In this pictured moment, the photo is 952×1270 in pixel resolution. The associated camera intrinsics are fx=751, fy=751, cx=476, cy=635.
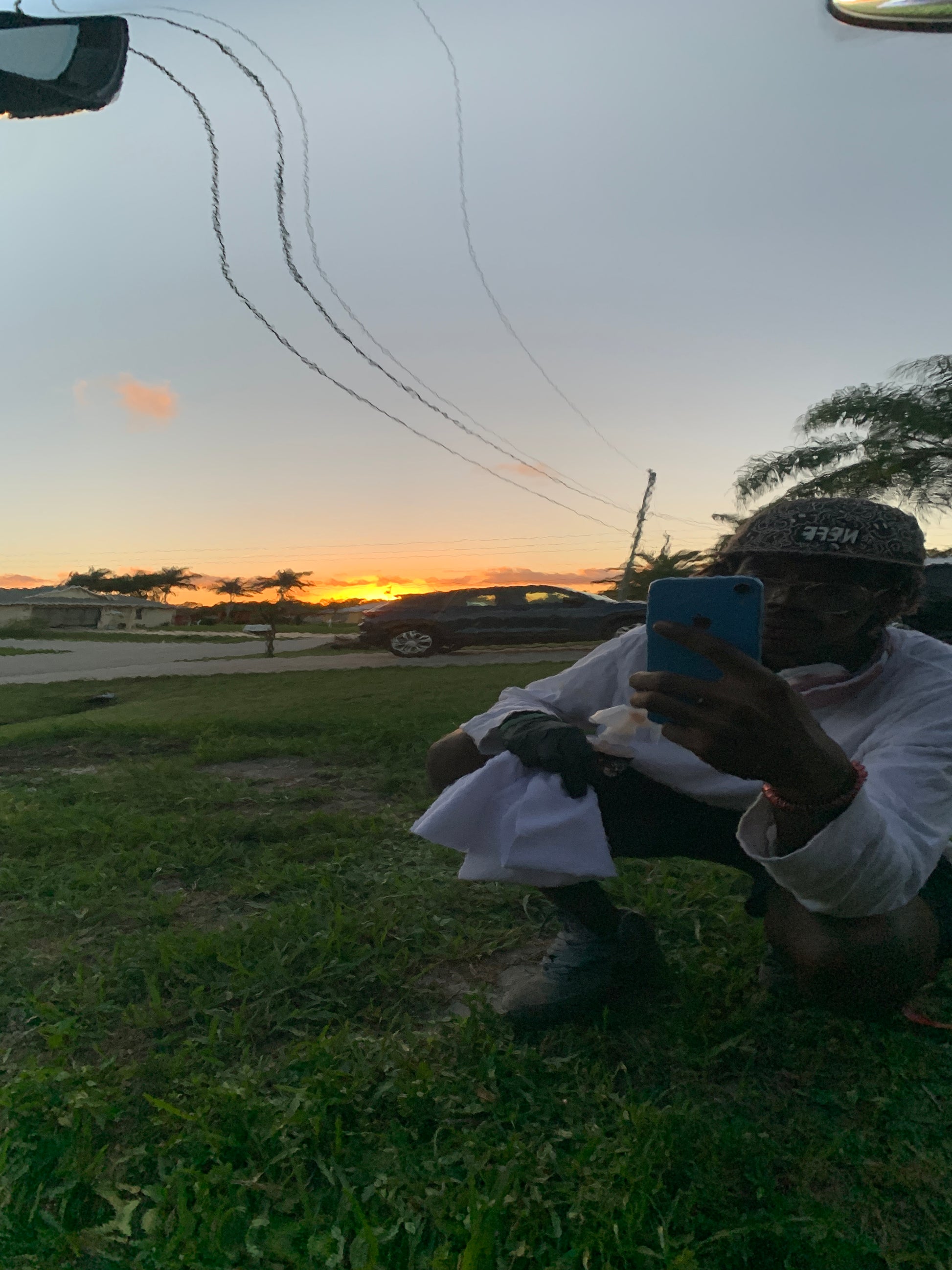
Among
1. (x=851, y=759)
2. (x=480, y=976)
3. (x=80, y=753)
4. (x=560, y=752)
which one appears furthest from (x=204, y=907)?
(x=80, y=753)

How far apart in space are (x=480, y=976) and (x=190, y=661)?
10.9m

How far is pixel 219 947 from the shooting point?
6.46 ft

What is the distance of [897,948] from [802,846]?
0.45 m

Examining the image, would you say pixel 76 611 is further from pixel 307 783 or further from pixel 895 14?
pixel 895 14

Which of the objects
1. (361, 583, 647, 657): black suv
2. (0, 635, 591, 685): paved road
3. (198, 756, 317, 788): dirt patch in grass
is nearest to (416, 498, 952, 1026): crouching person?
(198, 756, 317, 788): dirt patch in grass

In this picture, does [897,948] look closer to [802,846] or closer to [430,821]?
[802,846]

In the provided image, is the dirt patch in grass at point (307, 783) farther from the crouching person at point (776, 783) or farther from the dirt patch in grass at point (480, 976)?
the crouching person at point (776, 783)

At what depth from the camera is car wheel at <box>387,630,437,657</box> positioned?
40.6 feet

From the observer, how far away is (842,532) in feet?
4.43

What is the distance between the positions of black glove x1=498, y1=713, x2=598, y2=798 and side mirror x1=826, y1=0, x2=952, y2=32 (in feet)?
22.7

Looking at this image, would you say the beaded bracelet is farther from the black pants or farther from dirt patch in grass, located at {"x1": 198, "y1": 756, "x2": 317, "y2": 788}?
dirt patch in grass, located at {"x1": 198, "y1": 756, "x2": 317, "y2": 788}

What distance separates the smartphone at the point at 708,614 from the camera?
96 centimetres

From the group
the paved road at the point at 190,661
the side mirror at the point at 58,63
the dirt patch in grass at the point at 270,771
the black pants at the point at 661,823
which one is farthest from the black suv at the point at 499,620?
the black pants at the point at 661,823

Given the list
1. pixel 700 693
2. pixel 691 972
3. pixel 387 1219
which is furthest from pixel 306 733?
pixel 700 693
